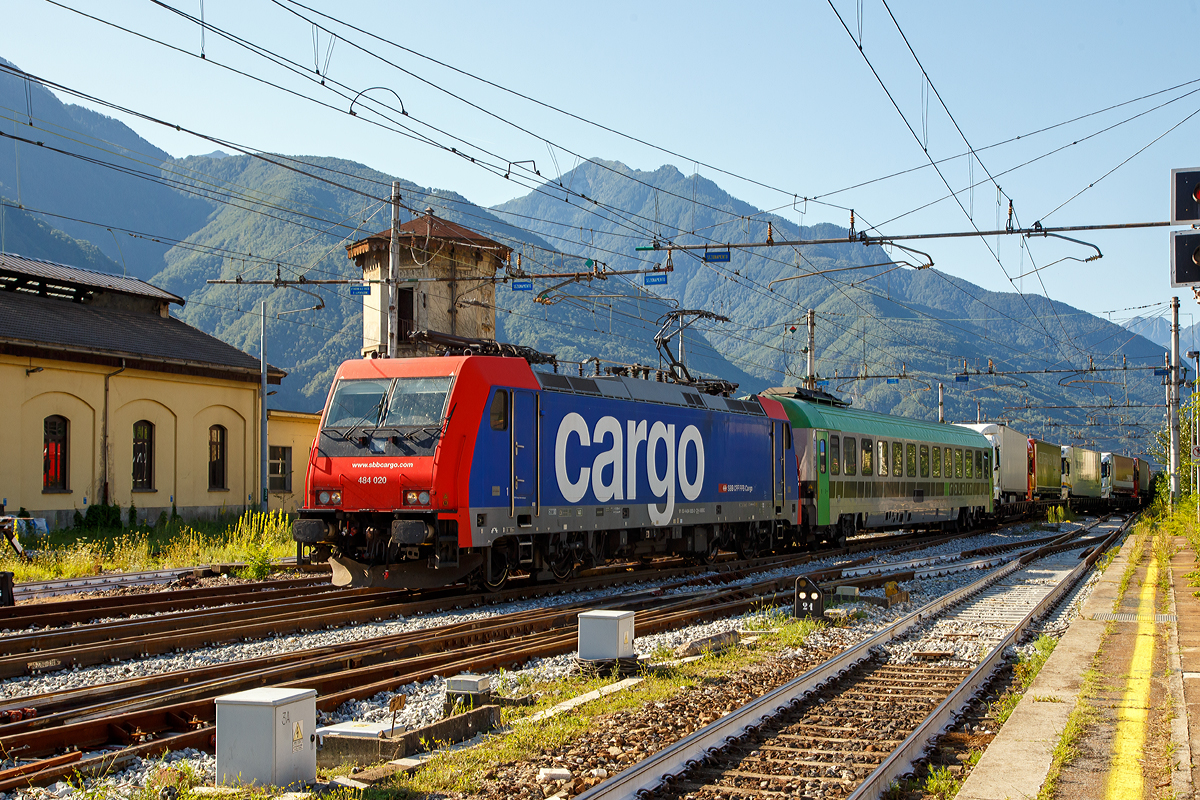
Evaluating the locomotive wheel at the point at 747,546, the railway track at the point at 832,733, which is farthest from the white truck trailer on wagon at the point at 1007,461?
the railway track at the point at 832,733

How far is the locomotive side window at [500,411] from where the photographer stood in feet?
46.9

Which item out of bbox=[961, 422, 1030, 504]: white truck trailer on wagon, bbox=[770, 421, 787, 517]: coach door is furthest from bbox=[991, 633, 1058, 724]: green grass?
bbox=[961, 422, 1030, 504]: white truck trailer on wagon

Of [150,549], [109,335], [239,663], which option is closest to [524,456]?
[239,663]

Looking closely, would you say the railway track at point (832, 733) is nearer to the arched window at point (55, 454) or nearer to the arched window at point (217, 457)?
the arched window at point (55, 454)

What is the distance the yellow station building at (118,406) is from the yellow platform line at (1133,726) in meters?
24.1

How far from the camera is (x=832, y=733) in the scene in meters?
7.37

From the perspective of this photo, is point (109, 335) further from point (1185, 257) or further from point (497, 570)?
point (1185, 257)

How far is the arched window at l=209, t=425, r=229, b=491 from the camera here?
30859 millimetres

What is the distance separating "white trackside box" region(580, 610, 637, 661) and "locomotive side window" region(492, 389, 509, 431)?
17.4ft

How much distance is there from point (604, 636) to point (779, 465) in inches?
538

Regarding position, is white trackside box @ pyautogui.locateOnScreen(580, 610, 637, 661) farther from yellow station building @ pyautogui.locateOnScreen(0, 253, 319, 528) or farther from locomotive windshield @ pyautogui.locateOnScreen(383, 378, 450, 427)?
yellow station building @ pyautogui.locateOnScreen(0, 253, 319, 528)

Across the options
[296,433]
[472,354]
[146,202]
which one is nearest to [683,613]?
[472,354]

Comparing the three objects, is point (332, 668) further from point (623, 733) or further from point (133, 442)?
point (133, 442)

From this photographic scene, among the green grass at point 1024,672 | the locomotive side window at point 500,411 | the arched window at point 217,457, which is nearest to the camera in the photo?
the green grass at point 1024,672
